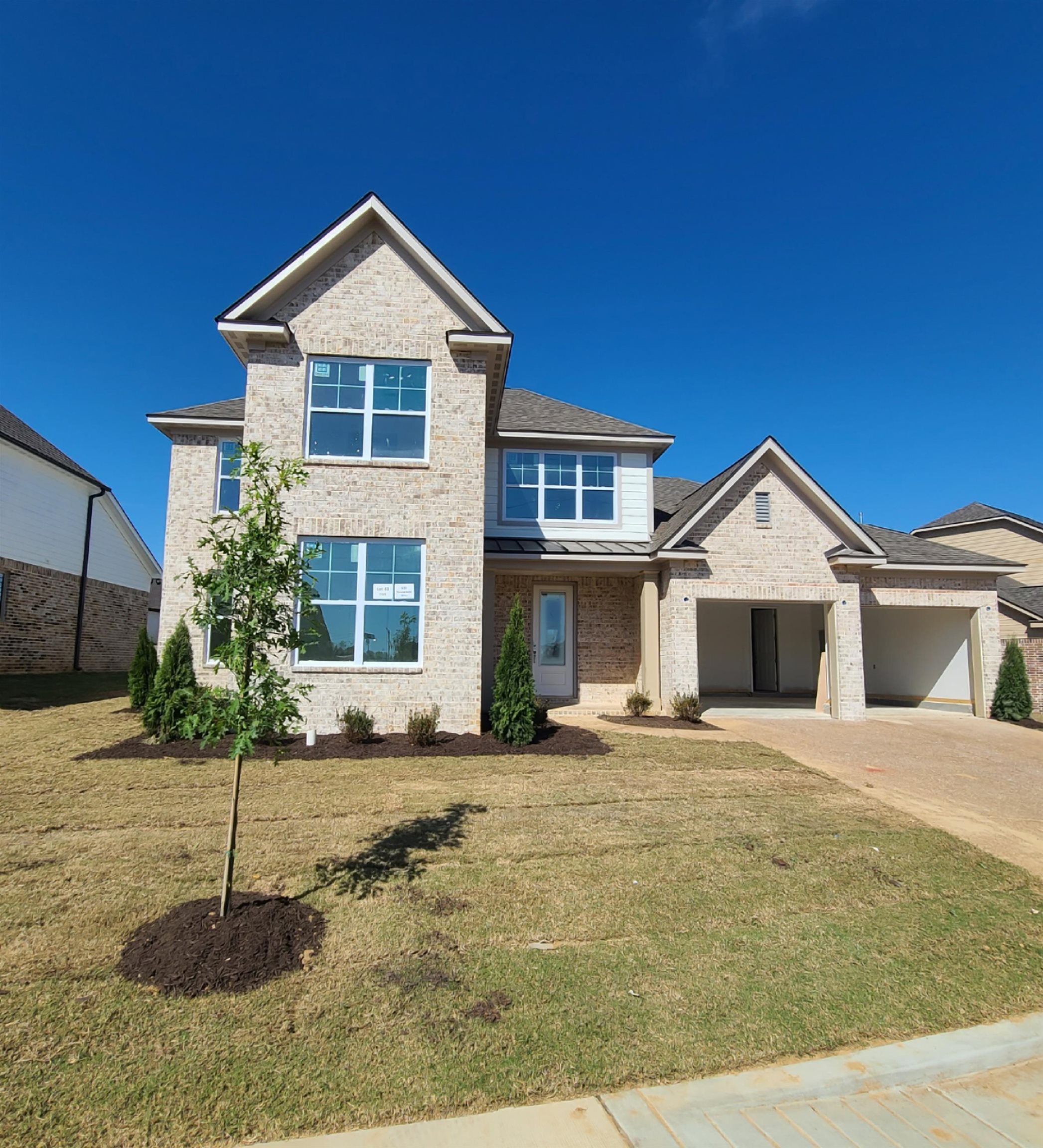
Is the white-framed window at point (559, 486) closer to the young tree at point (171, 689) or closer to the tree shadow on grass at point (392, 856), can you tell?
the young tree at point (171, 689)

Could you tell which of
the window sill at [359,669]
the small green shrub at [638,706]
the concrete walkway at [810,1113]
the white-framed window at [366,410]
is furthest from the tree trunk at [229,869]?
the small green shrub at [638,706]

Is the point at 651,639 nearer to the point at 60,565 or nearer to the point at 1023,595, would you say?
the point at 1023,595

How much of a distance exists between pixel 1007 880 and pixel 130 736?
11.4 metres

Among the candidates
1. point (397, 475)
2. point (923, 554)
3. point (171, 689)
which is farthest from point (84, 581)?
point (923, 554)

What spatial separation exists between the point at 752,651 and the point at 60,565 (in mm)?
21491

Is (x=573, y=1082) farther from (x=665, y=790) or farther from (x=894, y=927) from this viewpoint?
(x=665, y=790)

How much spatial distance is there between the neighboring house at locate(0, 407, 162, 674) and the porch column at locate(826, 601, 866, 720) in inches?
844

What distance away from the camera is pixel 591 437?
47.7 ft

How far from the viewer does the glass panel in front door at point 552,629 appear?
14828 mm

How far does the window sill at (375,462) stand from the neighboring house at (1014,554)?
15148 millimetres

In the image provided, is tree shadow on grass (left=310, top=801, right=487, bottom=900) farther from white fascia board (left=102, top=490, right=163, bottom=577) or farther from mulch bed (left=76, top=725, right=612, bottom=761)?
white fascia board (left=102, top=490, right=163, bottom=577)

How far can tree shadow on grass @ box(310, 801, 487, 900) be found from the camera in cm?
502

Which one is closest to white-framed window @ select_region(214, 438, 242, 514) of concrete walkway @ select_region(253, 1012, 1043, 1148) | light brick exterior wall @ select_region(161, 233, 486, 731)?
light brick exterior wall @ select_region(161, 233, 486, 731)

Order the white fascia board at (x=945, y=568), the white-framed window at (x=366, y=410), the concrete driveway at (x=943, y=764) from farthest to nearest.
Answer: the white fascia board at (x=945, y=568) → the white-framed window at (x=366, y=410) → the concrete driveway at (x=943, y=764)
